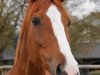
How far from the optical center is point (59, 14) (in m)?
3.36

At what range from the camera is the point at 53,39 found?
326cm

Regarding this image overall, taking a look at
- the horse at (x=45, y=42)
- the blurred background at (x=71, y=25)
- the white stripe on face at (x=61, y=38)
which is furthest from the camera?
the blurred background at (x=71, y=25)

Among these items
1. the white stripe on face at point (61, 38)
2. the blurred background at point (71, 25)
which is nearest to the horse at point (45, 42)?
the white stripe on face at point (61, 38)

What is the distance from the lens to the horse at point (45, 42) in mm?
3037

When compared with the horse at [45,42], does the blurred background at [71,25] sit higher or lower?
higher

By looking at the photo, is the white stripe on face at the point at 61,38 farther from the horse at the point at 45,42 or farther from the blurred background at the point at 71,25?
the blurred background at the point at 71,25

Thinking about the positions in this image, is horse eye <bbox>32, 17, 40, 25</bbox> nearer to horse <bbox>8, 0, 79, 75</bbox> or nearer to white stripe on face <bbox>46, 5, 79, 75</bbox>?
horse <bbox>8, 0, 79, 75</bbox>

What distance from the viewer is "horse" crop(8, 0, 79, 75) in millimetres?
3037

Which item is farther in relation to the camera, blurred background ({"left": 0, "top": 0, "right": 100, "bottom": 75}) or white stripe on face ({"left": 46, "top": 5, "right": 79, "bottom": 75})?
blurred background ({"left": 0, "top": 0, "right": 100, "bottom": 75})

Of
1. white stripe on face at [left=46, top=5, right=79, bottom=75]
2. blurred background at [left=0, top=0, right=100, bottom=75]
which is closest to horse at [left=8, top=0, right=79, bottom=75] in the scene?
white stripe on face at [left=46, top=5, right=79, bottom=75]

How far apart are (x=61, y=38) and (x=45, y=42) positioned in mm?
290

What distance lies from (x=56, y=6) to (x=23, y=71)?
838 millimetres

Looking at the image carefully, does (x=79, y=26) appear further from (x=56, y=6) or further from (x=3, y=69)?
(x=56, y=6)

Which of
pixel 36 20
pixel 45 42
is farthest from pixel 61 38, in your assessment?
pixel 36 20
